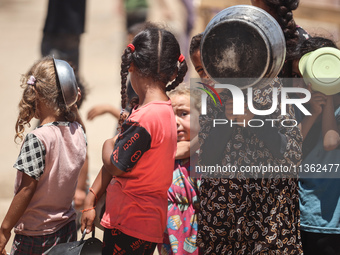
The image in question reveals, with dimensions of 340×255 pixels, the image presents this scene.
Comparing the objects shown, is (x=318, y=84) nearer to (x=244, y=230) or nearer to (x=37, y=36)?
(x=244, y=230)

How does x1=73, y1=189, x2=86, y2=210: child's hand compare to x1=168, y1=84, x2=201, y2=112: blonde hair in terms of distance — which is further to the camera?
x1=73, y1=189, x2=86, y2=210: child's hand

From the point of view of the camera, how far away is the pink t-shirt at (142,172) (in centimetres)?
235

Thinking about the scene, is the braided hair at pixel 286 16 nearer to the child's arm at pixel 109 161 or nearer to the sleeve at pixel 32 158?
the child's arm at pixel 109 161

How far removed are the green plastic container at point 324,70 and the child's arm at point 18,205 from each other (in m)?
1.41

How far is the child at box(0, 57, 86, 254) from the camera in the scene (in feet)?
8.38

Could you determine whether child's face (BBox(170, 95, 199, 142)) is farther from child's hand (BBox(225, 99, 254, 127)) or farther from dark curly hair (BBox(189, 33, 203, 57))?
child's hand (BBox(225, 99, 254, 127))

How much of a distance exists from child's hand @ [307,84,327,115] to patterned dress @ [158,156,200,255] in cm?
71

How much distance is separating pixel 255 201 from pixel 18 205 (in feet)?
3.66

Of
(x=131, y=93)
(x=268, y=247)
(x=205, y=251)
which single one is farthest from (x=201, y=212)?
(x=131, y=93)

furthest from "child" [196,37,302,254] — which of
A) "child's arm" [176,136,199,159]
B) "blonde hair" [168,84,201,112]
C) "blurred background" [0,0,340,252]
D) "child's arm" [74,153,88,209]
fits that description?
"child's arm" [74,153,88,209]

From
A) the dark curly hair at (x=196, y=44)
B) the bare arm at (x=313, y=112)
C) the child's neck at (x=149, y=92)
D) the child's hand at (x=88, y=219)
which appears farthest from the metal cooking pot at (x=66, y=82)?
the bare arm at (x=313, y=112)

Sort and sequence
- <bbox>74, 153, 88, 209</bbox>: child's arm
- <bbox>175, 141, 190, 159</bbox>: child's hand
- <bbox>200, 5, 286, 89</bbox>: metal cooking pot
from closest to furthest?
<bbox>200, 5, 286, 89</bbox>: metal cooking pot → <bbox>175, 141, 190, 159</bbox>: child's hand → <bbox>74, 153, 88, 209</bbox>: child's arm

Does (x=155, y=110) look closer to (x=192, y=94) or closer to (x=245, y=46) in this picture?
(x=245, y=46)

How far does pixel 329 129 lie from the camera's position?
2580 mm
